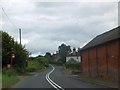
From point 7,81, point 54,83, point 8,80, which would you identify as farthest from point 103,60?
point 7,81

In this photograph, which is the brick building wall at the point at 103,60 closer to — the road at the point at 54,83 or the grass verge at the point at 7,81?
the road at the point at 54,83

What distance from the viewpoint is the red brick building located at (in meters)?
41.0

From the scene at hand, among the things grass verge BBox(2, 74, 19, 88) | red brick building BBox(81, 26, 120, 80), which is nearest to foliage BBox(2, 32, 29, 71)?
red brick building BBox(81, 26, 120, 80)

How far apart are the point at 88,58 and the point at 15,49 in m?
16.3

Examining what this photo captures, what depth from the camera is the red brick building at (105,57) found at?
41000mm

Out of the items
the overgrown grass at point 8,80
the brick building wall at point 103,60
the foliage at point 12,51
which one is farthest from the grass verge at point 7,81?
the foliage at point 12,51

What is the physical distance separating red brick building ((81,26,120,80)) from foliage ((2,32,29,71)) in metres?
13.3

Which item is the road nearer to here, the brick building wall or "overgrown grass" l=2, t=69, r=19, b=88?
"overgrown grass" l=2, t=69, r=19, b=88

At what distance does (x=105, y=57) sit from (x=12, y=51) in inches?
A: 974

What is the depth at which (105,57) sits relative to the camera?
150 feet

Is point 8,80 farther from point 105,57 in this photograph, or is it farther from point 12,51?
point 12,51

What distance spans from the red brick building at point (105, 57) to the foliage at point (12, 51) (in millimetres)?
13261

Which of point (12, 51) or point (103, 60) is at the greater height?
point (12, 51)

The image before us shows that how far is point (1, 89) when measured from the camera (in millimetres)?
25562
